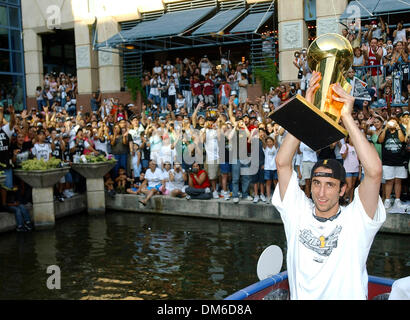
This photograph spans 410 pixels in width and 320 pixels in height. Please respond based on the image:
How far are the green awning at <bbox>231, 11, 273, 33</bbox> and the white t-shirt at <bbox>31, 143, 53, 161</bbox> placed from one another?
8.35 m

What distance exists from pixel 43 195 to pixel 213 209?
403 cm

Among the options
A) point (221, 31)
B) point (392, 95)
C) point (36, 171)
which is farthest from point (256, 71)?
point (36, 171)

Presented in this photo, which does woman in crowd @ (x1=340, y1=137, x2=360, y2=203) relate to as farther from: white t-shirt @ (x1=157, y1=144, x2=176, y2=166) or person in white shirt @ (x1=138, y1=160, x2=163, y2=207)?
person in white shirt @ (x1=138, y1=160, x2=163, y2=207)

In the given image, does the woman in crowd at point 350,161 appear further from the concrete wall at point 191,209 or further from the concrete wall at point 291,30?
the concrete wall at point 291,30

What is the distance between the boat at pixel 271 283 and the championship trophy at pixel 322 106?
1.46 metres

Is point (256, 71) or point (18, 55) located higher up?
point (18, 55)

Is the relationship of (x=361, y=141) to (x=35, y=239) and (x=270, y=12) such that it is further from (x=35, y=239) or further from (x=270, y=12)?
(x=270, y=12)

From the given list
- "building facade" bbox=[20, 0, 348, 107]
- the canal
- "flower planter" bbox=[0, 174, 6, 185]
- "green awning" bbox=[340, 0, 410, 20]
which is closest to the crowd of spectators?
"flower planter" bbox=[0, 174, 6, 185]

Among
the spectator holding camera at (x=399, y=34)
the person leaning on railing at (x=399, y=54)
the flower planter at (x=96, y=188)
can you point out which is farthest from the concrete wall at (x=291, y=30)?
the flower planter at (x=96, y=188)

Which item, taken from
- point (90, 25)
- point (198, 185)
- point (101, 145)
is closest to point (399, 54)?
point (198, 185)

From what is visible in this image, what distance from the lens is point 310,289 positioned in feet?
9.44

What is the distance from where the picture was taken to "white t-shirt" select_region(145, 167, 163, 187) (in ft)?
40.8

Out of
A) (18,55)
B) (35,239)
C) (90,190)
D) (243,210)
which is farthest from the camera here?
(18,55)

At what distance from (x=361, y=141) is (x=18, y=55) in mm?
23601
